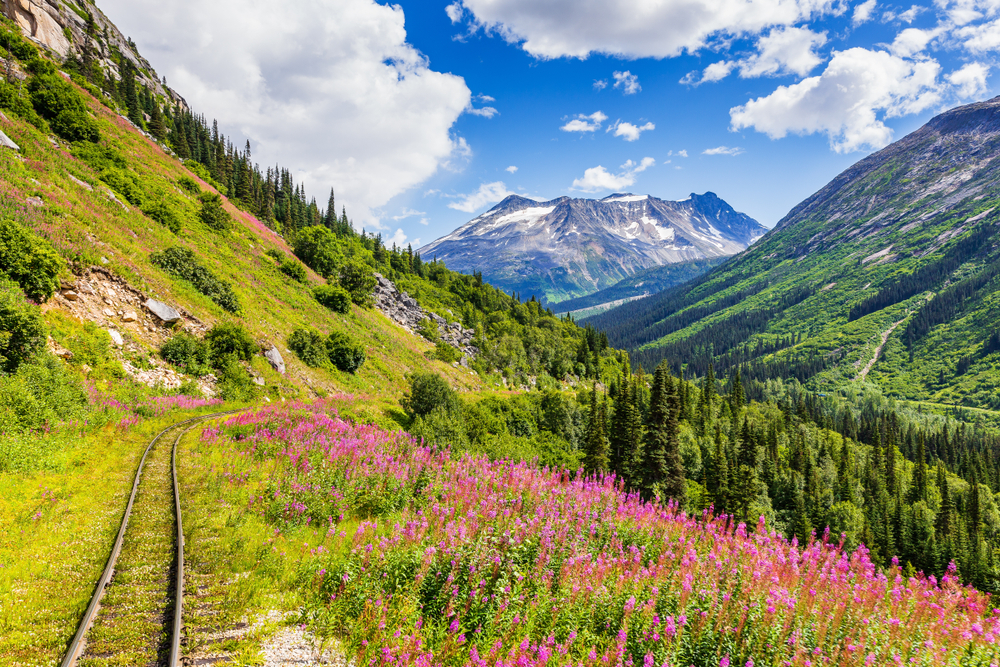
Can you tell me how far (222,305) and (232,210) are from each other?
41.6m

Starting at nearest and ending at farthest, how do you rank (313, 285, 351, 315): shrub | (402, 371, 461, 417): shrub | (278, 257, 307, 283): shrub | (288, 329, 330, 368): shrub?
(402, 371, 461, 417): shrub < (288, 329, 330, 368): shrub < (313, 285, 351, 315): shrub < (278, 257, 307, 283): shrub

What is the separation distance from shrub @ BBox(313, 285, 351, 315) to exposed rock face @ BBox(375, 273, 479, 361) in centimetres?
1612

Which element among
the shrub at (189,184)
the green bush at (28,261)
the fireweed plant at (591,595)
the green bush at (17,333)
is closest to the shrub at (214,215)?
the shrub at (189,184)

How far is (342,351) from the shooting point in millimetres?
40531

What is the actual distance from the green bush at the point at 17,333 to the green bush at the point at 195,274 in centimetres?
1778

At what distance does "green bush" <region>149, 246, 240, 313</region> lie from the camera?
33.7 metres

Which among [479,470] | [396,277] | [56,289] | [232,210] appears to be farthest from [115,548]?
[396,277]

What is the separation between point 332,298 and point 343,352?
61.8 feet

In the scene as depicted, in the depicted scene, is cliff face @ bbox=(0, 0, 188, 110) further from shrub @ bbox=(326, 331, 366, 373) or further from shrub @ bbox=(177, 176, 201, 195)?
shrub @ bbox=(326, 331, 366, 373)

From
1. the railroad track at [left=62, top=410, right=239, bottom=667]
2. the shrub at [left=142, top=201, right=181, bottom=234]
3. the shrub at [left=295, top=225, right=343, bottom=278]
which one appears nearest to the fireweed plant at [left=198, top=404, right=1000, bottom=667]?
the railroad track at [left=62, top=410, right=239, bottom=667]

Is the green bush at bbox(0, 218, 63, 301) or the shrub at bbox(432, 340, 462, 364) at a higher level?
the green bush at bbox(0, 218, 63, 301)

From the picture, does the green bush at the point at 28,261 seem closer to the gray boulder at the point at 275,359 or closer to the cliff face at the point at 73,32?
the gray boulder at the point at 275,359

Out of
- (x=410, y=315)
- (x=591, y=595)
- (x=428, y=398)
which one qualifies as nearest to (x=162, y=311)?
(x=428, y=398)

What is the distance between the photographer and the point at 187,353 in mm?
26766
